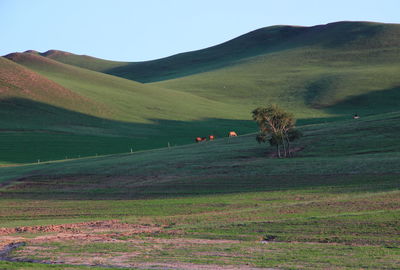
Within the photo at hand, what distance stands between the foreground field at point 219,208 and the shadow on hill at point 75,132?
64.0ft

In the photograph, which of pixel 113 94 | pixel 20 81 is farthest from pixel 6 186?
pixel 113 94

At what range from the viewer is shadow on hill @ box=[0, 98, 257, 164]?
80312mm

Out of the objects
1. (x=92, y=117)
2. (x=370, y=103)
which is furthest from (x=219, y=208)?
(x=370, y=103)

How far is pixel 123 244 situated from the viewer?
23734 millimetres

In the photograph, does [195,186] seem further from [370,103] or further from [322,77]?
[322,77]

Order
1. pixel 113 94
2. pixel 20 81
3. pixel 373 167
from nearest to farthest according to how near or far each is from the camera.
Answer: pixel 373 167
pixel 20 81
pixel 113 94

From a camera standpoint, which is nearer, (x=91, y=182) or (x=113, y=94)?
(x=91, y=182)

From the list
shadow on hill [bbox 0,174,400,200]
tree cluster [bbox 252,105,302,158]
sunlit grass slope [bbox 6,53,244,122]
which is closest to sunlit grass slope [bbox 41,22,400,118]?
sunlit grass slope [bbox 6,53,244,122]

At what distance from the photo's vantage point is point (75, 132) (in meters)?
93.0

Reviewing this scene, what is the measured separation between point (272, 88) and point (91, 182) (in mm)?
94507

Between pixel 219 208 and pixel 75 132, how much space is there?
2457 inches

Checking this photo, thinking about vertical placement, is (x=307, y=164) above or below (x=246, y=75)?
below

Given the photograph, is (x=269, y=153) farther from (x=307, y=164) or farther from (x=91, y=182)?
(x=91, y=182)

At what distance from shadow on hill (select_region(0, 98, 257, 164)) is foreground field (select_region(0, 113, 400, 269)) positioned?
19.5 m
